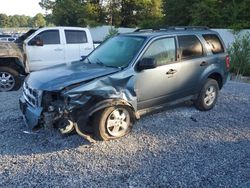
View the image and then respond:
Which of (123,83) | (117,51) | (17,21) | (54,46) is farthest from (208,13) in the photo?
(17,21)

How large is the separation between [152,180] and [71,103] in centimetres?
163

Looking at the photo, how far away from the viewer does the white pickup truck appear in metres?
8.88

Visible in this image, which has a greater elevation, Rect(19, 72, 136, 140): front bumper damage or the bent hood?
the bent hood

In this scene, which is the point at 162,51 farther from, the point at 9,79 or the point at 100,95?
the point at 9,79

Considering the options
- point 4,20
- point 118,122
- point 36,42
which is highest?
point 36,42

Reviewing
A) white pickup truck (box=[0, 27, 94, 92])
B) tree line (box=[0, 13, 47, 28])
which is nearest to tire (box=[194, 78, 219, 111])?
white pickup truck (box=[0, 27, 94, 92])

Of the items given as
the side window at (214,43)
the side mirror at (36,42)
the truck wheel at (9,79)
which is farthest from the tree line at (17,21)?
the side window at (214,43)

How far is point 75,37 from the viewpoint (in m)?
11.3

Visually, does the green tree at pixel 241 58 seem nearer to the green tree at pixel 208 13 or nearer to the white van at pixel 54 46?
the white van at pixel 54 46

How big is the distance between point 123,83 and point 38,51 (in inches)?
238

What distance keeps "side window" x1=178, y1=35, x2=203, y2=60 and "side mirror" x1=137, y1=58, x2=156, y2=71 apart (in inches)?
42.1

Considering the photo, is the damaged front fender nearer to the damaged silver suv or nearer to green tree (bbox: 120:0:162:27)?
the damaged silver suv

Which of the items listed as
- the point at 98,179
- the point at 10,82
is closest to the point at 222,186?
the point at 98,179

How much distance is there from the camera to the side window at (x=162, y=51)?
5.75m
